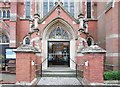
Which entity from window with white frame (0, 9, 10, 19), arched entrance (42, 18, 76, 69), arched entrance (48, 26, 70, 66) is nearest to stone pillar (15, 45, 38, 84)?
arched entrance (42, 18, 76, 69)

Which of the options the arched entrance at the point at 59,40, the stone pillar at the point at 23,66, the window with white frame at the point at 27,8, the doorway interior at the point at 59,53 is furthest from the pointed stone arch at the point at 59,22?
the stone pillar at the point at 23,66

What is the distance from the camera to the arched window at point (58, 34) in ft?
61.5

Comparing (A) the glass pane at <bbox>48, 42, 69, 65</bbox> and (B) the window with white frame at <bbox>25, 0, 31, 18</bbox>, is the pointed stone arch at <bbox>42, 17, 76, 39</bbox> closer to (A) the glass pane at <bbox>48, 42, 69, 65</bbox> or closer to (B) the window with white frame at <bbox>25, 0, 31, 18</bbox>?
(A) the glass pane at <bbox>48, 42, 69, 65</bbox>

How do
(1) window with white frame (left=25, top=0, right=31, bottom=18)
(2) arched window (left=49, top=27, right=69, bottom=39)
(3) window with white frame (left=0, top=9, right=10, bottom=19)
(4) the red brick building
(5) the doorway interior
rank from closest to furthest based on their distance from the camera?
(4) the red brick building, (2) arched window (left=49, top=27, right=69, bottom=39), (5) the doorway interior, (1) window with white frame (left=25, top=0, right=31, bottom=18), (3) window with white frame (left=0, top=9, right=10, bottom=19)

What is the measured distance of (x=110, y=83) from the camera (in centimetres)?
1024

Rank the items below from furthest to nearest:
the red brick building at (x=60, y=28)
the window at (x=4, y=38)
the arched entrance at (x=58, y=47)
Result: the window at (x=4, y=38)
the arched entrance at (x=58, y=47)
the red brick building at (x=60, y=28)

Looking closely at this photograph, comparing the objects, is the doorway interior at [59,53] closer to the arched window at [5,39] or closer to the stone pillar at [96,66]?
the arched window at [5,39]

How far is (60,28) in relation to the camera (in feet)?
61.3

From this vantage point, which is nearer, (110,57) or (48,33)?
(110,57)

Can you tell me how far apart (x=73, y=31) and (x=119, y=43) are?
436 cm

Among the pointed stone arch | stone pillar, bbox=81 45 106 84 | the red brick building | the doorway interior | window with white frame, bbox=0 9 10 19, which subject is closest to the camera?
stone pillar, bbox=81 45 106 84

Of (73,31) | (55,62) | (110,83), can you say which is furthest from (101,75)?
(55,62)

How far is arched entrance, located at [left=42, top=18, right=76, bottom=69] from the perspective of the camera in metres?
18.1

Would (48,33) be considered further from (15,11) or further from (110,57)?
(15,11)
